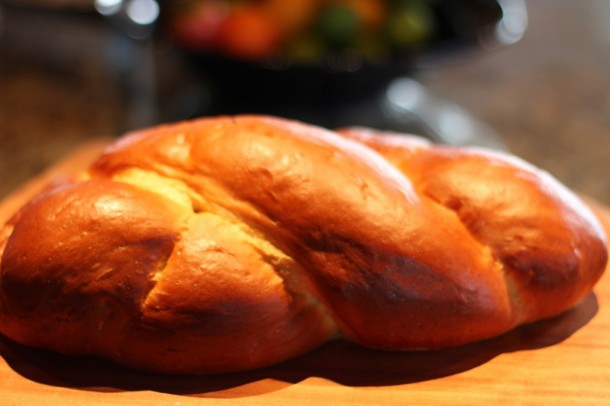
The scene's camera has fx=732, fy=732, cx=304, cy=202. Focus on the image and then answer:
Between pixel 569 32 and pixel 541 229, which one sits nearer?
pixel 541 229

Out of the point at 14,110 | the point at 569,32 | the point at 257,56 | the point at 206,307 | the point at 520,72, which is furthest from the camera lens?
the point at 569,32

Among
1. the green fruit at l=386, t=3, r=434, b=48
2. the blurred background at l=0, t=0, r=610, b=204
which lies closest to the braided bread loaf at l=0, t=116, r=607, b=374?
the blurred background at l=0, t=0, r=610, b=204

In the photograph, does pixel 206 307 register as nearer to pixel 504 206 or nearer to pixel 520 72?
pixel 504 206

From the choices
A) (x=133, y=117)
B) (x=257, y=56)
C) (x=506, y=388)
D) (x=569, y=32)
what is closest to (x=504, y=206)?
(x=506, y=388)

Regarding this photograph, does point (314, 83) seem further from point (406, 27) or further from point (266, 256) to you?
point (266, 256)

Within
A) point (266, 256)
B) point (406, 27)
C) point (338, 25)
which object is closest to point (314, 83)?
point (338, 25)
